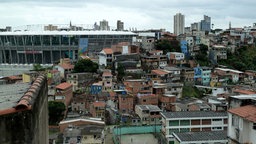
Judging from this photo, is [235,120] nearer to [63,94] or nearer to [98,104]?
[98,104]

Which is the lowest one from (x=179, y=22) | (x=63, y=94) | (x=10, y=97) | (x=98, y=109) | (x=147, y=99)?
(x=98, y=109)

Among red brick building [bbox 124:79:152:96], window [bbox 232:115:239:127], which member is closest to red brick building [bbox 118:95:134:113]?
red brick building [bbox 124:79:152:96]

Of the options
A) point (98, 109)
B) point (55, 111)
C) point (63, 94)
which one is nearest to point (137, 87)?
point (98, 109)

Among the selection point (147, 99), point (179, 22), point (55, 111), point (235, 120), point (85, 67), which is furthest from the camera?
point (179, 22)

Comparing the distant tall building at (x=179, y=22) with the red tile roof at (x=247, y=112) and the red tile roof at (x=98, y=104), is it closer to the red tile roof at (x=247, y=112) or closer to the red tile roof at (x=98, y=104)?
the red tile roof at (x=98, y=104)

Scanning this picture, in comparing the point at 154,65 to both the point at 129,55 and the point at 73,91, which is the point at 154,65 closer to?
the point at 129,55

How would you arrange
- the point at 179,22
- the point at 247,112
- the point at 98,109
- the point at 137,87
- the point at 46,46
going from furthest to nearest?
1. the point at 179,22
2. the point at 46,46
3. the point at 137,87
4. the point at 98,109
5. the point at 247,112

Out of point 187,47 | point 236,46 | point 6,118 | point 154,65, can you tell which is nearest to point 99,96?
point 154,65
